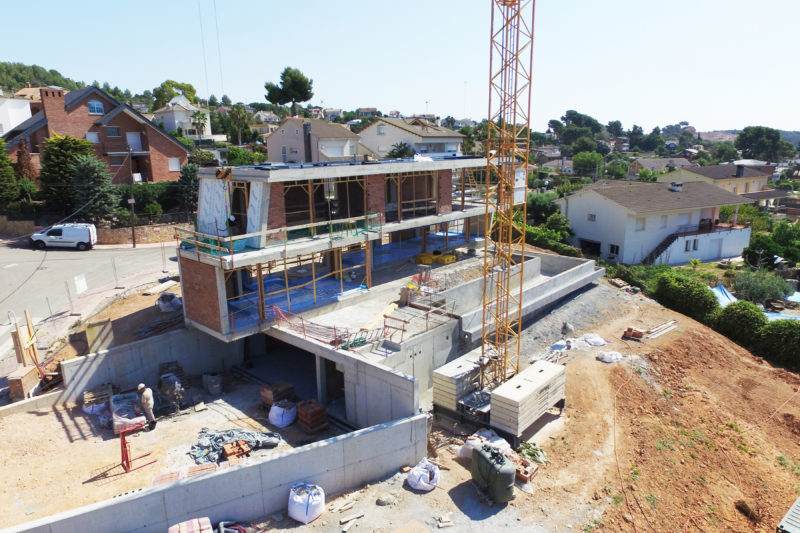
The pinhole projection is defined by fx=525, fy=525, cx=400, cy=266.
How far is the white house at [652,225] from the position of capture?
135 ft

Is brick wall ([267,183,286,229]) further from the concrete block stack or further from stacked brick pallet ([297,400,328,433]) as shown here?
the concrete block stack

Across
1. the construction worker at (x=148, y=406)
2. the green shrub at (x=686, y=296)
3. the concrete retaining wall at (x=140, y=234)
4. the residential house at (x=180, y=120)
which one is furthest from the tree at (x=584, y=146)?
the construction worker at (x=148, y=406)

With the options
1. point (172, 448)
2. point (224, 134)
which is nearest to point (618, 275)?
point (172, 448)

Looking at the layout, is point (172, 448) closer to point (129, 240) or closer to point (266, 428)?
point (266, 428)

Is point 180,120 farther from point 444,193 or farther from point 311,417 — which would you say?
point 311,417

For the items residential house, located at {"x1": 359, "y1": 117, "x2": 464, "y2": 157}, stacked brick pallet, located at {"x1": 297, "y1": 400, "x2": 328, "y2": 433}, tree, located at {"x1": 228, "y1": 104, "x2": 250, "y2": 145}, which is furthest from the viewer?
tree, located at {"x1": 228, "y1": 104, "x2": 250, "y2": 145}

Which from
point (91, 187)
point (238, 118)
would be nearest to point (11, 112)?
point (238, 118)

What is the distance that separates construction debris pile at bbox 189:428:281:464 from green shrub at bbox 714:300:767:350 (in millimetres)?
24315

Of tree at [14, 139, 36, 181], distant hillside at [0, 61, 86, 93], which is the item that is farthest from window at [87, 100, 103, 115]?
distant hillside at [0, 61, 86, 93]

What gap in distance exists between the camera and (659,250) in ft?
137

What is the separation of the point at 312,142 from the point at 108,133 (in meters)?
16.6

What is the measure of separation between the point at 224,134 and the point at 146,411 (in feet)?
250

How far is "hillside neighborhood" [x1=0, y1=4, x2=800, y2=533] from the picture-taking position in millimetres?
13312

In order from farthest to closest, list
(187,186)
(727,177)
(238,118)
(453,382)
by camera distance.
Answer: (238,118) → (727,177) → (187,186) → (453,382)
